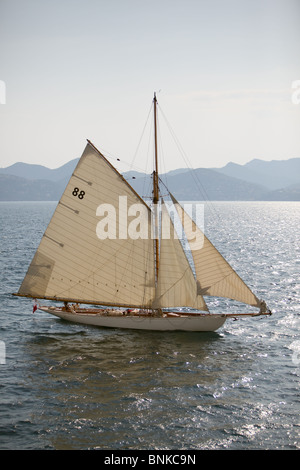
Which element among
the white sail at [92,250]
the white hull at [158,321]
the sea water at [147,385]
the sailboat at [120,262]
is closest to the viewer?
the sea water at [147,385]

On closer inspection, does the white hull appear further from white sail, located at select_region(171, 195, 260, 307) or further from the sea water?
white sail, located at select_region(171, 195, 260, 307)

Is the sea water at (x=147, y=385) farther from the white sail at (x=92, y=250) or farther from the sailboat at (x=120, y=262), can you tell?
the white sail at (x=92, y=250)

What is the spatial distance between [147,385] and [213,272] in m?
11.4

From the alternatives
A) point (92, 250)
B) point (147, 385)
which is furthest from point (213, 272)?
point (147, 385)

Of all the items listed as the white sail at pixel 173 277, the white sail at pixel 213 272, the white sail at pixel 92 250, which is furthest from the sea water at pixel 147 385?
the white sail at pixel 213 272

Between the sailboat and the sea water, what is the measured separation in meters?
2.44

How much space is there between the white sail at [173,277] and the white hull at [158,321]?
130cm

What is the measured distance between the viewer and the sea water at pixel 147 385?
24109 millimetres

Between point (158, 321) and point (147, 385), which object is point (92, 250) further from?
point (147, 385)

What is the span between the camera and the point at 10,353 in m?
35.2

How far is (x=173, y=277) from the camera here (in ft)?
129

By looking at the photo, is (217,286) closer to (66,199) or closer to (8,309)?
(66,199)

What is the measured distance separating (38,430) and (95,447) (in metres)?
3.62

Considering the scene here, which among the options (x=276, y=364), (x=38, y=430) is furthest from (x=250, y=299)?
(x=38, y=430)
